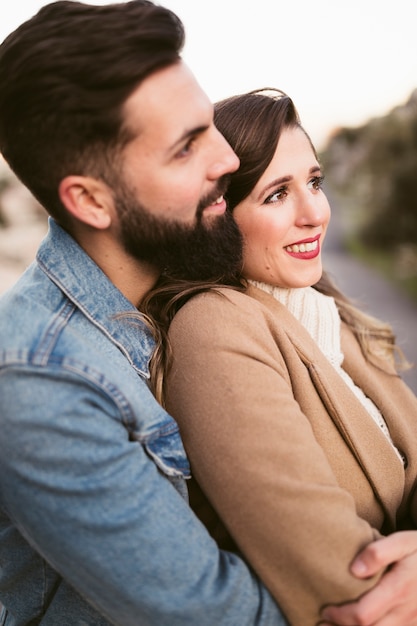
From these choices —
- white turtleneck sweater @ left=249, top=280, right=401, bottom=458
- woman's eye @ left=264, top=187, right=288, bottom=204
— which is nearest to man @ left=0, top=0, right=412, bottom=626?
woman's eye @ left=264, top=187, right=288, bottom=204

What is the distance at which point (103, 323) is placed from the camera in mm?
1927

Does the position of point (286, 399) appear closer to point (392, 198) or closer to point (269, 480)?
point (269, 480)

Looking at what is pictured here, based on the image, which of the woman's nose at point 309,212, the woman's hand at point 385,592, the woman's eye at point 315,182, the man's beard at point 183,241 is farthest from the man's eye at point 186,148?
the woman's hand at point 385,592

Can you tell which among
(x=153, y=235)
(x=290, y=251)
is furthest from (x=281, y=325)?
(x=153, y=235)

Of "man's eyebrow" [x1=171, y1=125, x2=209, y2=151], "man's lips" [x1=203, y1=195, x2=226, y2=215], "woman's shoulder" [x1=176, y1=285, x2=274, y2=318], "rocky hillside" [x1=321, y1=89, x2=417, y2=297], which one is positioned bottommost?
"rocky hillside" [x1=321, y1=89, x2=417, y2=297]

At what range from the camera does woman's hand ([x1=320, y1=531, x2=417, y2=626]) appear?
1.61m

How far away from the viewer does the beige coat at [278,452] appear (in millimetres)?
1635

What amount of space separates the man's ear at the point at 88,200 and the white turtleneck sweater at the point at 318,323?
71 cm

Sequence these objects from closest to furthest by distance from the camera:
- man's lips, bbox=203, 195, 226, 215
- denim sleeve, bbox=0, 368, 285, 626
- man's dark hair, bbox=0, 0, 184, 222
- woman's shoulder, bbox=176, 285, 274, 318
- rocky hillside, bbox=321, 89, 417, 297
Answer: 1. denim sleeve, bbox=0, 368, 285, 626
2. man's dark hair, bbox=0, 0, 184, 222
3. woman's shoulder, bbox=176, 285, 274, 318
4. man's lips, bbox=203, 195, 226, 215
5. rocky hillside, bbox=321, 89, 417, 297

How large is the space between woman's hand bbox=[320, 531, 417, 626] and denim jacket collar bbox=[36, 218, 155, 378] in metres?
0.86

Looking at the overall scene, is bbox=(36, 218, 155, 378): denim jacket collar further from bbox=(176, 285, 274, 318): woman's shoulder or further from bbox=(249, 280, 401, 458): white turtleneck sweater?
bbox=(249, 280, 401, 458): white turtleneck sweater

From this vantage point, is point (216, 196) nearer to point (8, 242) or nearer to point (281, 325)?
point (281, 325)

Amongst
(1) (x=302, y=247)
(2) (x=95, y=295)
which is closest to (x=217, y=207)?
(1) (x=302, y=247)

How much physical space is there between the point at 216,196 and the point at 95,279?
1.71ft
